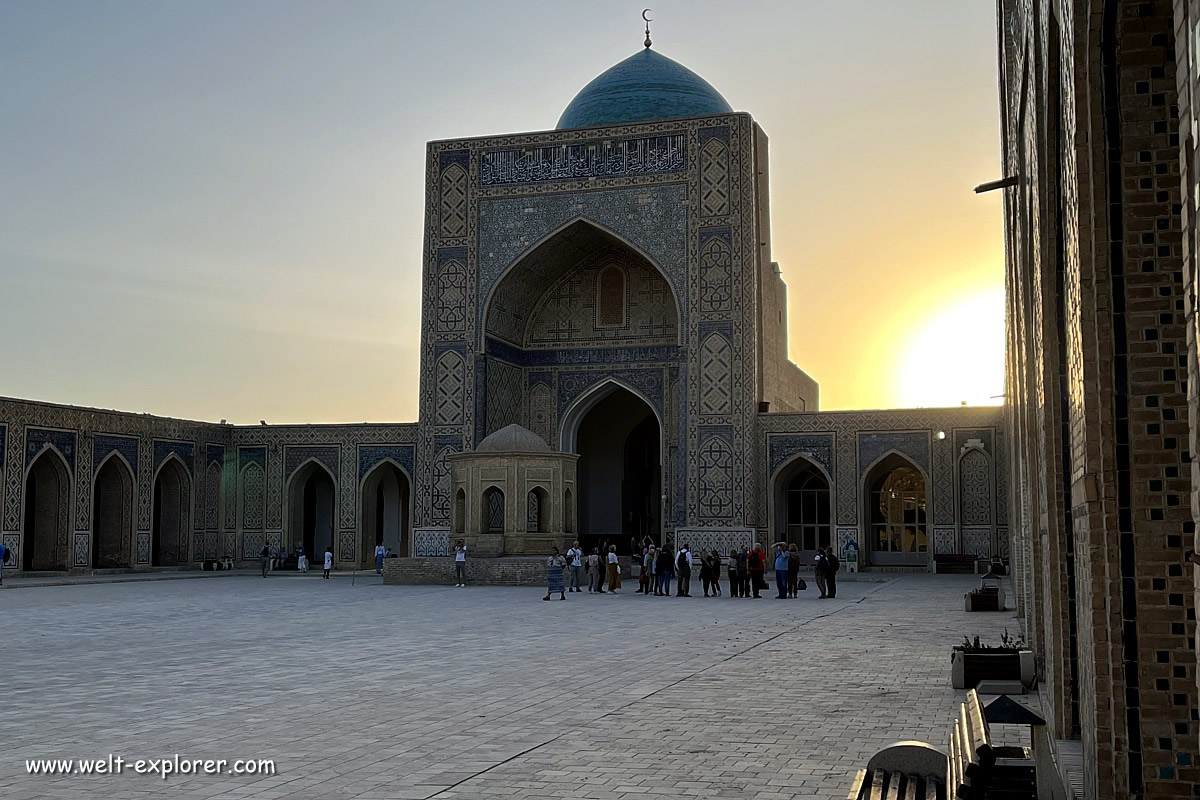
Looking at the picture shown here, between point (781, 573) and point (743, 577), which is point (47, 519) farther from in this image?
point (781, 573)

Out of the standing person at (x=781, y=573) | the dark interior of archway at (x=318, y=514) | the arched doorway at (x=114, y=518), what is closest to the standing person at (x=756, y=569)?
the standing person at (x=781, y=573)

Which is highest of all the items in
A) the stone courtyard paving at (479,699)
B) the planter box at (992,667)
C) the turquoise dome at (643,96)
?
the turquoise dome at (643,96)

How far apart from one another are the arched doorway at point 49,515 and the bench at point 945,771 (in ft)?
70.5

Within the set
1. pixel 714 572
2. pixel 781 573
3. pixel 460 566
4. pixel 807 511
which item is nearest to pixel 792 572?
pixel 781 573

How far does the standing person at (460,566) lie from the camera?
19547 millimetres

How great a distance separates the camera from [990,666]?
729 cm

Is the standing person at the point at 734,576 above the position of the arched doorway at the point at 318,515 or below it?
below

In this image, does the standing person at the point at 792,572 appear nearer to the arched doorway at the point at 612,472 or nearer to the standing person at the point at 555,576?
the standing person at the point at 555,576

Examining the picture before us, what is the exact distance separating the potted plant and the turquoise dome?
20221 mm

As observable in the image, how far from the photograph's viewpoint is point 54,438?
2238cm

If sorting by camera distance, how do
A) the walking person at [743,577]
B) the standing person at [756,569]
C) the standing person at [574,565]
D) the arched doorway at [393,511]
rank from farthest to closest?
the arched doorway at [393,511]
the standing person at [574,565]
the walking person at [743,577]
the standing person at [756,569]

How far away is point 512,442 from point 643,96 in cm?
964

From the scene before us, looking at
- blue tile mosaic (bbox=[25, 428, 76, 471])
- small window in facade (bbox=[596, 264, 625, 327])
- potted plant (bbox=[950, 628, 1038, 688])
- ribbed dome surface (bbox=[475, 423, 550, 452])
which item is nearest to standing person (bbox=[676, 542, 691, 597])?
ribbed dome surface (bbox=[475, 423, 550, 452])

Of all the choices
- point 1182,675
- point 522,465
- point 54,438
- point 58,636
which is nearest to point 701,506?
point 522,465
